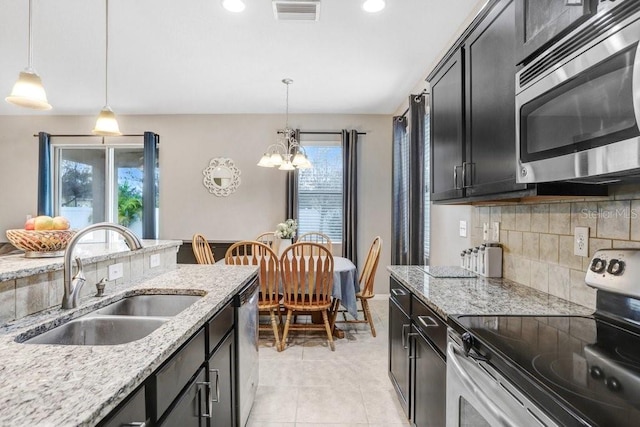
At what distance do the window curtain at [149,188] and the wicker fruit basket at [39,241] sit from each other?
3558mm

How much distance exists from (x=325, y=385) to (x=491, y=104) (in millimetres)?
2119

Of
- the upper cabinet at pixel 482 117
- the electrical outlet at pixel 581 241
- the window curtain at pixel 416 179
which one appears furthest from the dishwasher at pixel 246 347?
the window curtain at pixel 416 179

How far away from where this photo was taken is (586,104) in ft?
3.08

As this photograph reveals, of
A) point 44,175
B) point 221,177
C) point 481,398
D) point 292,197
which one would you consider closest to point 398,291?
point 481,398

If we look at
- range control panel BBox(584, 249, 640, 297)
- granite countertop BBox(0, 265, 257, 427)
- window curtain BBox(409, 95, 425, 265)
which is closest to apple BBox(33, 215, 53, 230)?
granite countertop BBox(0, 265, 257, 427)

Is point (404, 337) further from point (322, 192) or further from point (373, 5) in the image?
point (322, 192)

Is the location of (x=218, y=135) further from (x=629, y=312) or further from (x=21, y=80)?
(x=629, y=312)

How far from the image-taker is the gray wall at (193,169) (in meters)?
4.96

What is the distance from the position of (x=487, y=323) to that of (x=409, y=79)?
3.10m

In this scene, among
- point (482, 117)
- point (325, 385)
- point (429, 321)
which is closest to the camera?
point (429, 321)

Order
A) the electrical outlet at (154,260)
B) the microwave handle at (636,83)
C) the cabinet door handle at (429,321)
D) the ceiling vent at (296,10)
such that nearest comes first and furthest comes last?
1. the microwave handle at (636,83)
2. the cabinet door handle at (429,321)
3. the electrical outlet at (154,260)
4. the ceiling vent at (296,10)

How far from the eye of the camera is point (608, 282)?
1.15 meters

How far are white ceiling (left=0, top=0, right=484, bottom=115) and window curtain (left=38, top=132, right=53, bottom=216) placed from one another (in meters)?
0.78

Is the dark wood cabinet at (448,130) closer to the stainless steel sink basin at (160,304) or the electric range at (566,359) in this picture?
the electric range at (566,359)
